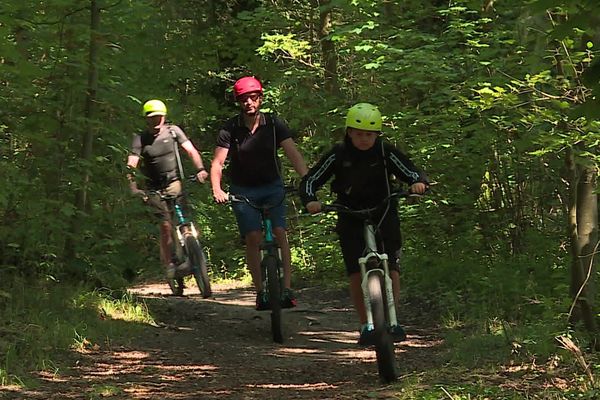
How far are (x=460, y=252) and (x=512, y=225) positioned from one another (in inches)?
31.0

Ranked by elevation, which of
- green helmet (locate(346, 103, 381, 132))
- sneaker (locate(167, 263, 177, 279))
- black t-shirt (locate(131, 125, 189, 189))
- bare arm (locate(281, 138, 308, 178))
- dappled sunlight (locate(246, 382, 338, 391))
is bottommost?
dappled sunlight (locate(246, 382, 338, 391))

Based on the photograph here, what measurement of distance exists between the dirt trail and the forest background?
0.45 meters

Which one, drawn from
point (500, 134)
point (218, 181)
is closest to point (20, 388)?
point (218, 181)

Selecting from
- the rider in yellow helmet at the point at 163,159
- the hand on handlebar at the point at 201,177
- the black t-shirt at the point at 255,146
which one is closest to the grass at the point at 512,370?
the black t-shirt at the point at 255,146

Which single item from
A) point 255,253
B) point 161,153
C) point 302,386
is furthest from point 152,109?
point 302,386

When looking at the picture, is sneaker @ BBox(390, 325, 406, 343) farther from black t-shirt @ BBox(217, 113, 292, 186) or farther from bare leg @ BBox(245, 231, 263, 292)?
black t-shirt @ BBox(217, 113, 292, 186)

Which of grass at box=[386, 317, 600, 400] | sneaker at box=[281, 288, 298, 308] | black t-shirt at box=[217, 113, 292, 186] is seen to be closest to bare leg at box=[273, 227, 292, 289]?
sneaker at box=[281, 288, 298, 308]

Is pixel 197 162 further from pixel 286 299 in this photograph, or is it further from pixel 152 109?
pixel 286 299

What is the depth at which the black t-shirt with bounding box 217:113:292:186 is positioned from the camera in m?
8.38

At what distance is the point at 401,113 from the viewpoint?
11.4m

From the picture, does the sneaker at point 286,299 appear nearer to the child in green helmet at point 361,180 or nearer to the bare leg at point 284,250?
the bare leg at point 284,250

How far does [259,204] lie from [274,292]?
0.93 meters

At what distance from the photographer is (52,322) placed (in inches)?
295

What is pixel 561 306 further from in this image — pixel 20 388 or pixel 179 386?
pixel 20 388
